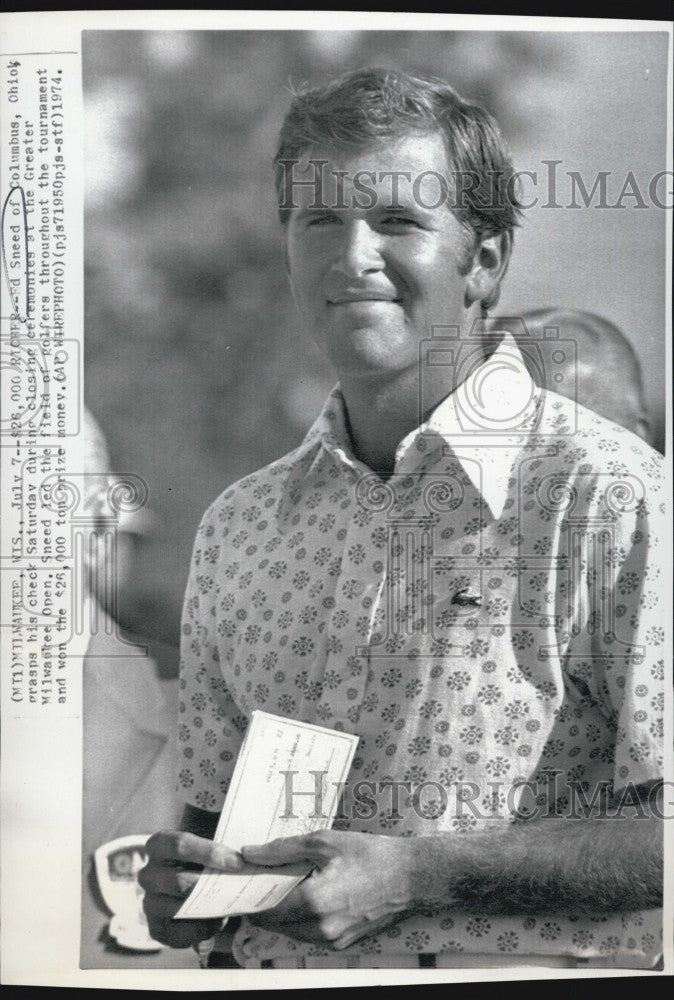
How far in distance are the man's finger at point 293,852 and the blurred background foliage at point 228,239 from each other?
0.36m

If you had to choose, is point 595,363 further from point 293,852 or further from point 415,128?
point 293,852

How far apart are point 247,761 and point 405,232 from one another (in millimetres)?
841

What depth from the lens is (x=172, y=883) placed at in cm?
159

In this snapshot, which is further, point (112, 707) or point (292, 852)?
point (112, 707)

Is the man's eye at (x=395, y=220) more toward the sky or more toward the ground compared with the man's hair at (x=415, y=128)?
more toward the ground

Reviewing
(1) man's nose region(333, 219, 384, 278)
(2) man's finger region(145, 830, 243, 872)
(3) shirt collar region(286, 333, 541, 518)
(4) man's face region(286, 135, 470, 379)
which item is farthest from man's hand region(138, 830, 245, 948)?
(1) man's nose region(333, 219, 384, 278)

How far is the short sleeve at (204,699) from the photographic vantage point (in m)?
1.62

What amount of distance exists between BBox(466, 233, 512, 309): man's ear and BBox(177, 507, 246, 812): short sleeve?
0.54 m

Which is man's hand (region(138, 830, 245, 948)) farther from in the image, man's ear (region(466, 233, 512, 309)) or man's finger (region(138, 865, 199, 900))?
man's ear (region(466, 233, 512, 309))

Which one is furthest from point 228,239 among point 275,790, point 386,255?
point 275,790

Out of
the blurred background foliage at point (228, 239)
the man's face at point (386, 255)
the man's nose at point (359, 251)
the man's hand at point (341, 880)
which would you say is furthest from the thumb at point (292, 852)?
the man's nose at point (359, 251)

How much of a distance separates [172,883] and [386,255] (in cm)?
102

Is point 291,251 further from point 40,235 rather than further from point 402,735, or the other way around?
point 402,735

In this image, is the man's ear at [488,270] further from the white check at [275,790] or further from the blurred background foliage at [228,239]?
the white check at [275,790]
